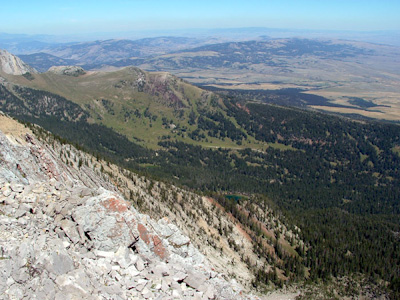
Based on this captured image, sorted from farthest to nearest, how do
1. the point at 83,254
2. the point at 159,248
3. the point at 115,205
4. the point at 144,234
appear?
the point at 159,248, the point at 115,205, the point at 144,234, the point at 83,254

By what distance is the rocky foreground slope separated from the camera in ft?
87.3

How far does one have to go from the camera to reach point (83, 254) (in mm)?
31312

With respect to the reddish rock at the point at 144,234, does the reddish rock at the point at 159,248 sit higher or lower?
lower

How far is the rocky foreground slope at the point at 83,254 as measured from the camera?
26609mm

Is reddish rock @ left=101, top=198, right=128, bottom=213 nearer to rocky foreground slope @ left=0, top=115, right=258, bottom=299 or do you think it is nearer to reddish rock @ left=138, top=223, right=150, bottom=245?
rocky foreground slope @ left=0, top=115, right=258, bottom=299

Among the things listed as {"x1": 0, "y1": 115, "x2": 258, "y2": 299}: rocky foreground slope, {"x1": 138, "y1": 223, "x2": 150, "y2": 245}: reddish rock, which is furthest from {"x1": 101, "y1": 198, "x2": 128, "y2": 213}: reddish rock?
{"x1": 138, "y1": 223, "x2": 150, "y2": 245}: reddish rock

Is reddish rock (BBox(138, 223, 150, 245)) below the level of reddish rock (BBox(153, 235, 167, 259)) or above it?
above

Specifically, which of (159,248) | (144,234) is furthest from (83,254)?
(159,248)

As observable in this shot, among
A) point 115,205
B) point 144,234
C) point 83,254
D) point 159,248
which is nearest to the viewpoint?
point 83,254

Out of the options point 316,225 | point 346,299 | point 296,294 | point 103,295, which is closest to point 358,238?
point 316,225

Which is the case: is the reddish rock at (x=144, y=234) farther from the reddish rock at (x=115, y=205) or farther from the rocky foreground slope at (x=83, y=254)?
the reddish rock at (x=115, y=205)

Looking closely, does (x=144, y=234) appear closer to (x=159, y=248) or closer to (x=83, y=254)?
(x=159, y=248)

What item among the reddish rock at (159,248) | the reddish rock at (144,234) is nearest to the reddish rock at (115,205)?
the reddish rock at (144,234)

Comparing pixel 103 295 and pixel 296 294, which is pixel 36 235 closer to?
pixel 103 295
